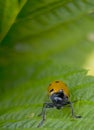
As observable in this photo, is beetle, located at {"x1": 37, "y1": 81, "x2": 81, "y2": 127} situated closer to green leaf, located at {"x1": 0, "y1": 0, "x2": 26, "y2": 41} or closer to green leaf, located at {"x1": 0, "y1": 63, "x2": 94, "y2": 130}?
green leaf, located at {"x1": 0, "y1": 63, "x2": 94, "y2": 130}

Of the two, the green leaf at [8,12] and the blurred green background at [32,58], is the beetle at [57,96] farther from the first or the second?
the green leaf at [8,12]

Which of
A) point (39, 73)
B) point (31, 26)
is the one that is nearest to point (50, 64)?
point (39, 73)

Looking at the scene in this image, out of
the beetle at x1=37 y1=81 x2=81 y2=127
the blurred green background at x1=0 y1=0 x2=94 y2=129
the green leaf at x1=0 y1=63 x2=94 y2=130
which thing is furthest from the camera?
the beetle at x1=37 y1=81 x2=81 y2=127

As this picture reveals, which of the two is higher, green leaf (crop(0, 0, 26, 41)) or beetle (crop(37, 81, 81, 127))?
green leaf (crop(0, 0, 26, 41))

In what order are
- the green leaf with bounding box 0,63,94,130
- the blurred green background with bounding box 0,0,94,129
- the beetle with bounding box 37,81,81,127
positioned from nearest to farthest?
1. the green leaf with bounding box 0,63,94,130
2. the blurred green background with bounding box 0,0,94,129
3. the beetle with bounding box 37,81,81,127

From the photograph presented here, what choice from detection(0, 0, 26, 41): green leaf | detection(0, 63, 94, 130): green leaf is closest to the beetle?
detection(0, 63, 94, 130): green leaf

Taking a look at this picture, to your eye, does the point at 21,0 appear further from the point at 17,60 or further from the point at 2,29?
the point at 17,60
